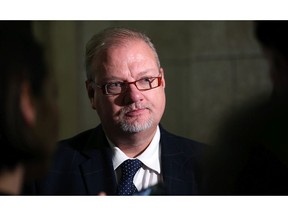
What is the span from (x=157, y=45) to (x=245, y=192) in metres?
0.71

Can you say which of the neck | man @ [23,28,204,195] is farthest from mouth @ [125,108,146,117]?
the neck

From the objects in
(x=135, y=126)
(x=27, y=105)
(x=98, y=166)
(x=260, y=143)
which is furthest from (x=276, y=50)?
(x=27, y=105)

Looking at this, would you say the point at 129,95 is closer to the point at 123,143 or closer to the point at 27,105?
the point at 123,143

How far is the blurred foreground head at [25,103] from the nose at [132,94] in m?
0.31

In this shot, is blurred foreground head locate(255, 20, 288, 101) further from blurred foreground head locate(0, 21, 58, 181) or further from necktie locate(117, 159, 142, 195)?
blurred foreground head locate(0, 21, 58, 181)

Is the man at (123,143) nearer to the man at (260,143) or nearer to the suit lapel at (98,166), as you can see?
the suit lapel at (98,166)

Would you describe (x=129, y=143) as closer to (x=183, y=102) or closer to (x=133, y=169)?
(x=133, y=169)

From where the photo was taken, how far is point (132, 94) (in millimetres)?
2646

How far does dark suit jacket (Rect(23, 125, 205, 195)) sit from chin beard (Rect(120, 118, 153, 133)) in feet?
0.19

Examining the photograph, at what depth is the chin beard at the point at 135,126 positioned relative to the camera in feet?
8.78

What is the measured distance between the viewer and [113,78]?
2641 millimetres

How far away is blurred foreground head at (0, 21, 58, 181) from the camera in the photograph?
2699 millimetres

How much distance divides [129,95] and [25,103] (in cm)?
44
